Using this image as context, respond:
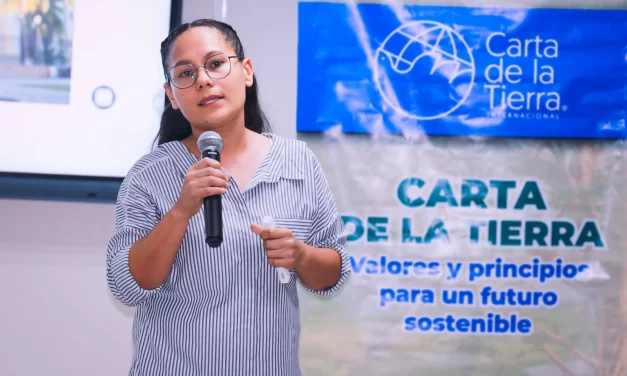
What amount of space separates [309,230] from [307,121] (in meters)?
1.03

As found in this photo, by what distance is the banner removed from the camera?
2.42m

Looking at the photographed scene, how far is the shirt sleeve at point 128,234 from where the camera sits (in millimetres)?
1272

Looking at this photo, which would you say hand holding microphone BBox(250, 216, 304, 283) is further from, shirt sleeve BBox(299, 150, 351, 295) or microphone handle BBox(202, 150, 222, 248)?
shirt sleeve BBox(299, 150, 351, 295)

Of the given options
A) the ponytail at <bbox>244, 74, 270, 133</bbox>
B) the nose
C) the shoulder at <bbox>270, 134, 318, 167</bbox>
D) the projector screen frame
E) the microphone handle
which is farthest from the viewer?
the projector screen frame

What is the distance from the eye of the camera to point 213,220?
113 cm

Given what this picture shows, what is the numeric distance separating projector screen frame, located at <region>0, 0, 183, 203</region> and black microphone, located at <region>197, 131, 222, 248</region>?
112cm

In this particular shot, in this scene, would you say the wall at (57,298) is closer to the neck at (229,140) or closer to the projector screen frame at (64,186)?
the projector screen frame at (64,186)

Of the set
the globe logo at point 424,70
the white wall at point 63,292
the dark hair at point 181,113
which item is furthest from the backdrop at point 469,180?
the dark hair at point 181,113

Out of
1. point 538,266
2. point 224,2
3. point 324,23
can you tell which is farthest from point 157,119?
point 538,266

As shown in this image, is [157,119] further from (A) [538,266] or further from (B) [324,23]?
(A) [538,266]

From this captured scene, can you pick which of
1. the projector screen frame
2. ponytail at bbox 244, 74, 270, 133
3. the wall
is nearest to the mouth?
ponytail at bbox 244, 74, 270, 133

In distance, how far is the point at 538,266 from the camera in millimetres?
2473

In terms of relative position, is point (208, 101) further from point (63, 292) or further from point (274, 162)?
point (63, 292)

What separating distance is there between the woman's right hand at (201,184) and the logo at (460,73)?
4.44ft
